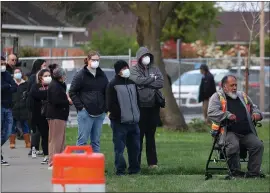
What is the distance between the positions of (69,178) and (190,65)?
22.5 m

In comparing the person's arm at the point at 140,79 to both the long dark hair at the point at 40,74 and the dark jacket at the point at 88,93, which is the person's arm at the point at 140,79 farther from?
the long dark hair at the point at 40,74

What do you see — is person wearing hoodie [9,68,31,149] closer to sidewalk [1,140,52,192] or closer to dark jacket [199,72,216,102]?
sidewalk [1,140,52,192]

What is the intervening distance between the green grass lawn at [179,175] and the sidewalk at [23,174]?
98 cm

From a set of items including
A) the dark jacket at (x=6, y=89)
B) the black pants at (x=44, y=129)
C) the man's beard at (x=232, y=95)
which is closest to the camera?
the man's beard at (x=232, y=95)

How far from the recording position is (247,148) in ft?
41.4

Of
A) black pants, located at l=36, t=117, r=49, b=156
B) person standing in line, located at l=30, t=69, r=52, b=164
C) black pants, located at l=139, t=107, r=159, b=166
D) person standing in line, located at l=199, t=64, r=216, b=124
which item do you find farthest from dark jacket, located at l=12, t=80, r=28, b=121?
person standing in line, located at l=199, t=64, r=216, b=124

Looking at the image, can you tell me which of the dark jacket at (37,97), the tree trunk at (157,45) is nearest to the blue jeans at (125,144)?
the dark jacket at (37,97)

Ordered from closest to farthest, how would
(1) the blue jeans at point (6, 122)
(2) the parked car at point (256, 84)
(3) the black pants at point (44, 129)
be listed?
1. (1) the blue jeans at point (6, 122)
2. (3) the black pants at point (44, 129)
3. (2) the parked car at point (256, 84)

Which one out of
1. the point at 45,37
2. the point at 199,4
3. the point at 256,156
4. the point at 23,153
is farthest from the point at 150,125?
the point at 199,4

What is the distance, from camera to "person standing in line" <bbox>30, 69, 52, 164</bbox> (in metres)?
15.5

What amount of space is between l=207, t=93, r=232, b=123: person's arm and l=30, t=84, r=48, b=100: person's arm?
4.09 metres

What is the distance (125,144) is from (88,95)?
39.4 inches

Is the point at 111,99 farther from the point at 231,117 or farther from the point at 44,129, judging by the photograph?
the point at 44,129

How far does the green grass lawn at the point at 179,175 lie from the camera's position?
10961 mm
